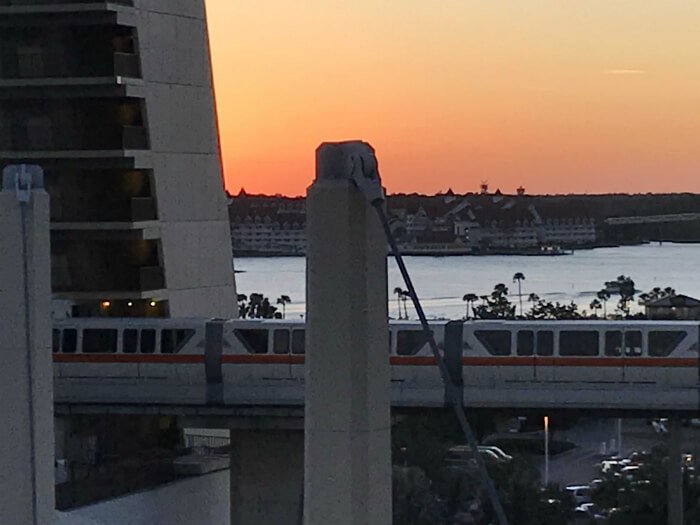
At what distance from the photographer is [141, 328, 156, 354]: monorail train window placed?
64.4ft

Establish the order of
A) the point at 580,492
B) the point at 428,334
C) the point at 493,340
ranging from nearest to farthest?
the point at 428,334 < the point at 493,340 < the point at 580,492

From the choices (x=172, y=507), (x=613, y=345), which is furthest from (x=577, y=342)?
(x=172, y=507)

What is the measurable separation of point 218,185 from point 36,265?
11.5 metres

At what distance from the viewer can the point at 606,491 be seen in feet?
71.3

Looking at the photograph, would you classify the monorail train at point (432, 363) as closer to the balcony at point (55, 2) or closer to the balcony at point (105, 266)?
the balcony at point (105, 266)

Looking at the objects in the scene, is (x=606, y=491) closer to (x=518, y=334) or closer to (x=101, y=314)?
(x=518, y=334)

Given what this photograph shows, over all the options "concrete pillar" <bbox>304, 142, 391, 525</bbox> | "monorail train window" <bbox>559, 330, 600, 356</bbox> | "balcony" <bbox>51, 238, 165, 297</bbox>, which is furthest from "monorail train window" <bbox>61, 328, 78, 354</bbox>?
"concrete pillar" <bbox>304, 142, 391, 525</bbox>

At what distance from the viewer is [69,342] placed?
19859 mm

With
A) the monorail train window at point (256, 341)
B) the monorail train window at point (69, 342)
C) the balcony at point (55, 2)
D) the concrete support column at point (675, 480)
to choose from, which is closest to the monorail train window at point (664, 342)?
the concrete support column at point (675, 480)

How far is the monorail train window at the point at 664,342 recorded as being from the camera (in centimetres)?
1834

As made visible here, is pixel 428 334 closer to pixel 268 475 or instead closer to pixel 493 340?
pixel 493 340

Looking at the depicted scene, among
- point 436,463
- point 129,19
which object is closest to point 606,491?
point 436,463

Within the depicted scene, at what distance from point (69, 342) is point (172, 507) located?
2.33m

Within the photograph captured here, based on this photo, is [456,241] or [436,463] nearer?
[436,463]
